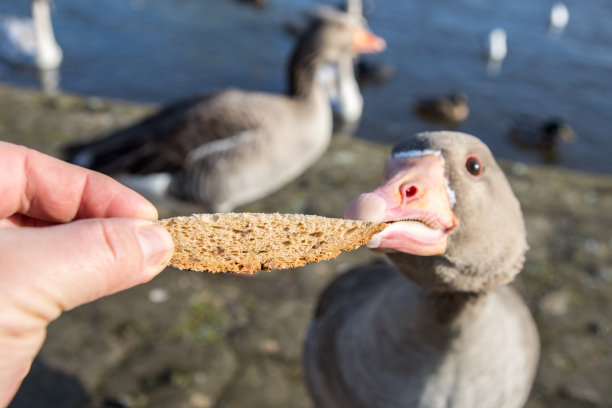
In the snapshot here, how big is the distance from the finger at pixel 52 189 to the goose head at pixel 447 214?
0.85 m

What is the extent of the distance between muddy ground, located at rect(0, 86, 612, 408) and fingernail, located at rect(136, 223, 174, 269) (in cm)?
241

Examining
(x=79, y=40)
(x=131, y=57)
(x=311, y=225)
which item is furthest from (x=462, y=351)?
(x=79, y=40)

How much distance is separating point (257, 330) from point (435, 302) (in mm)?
2226

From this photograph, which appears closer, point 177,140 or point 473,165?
point 473,165

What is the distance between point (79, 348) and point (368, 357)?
248 cm

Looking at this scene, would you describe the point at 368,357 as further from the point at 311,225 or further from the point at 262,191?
the point at 262,191

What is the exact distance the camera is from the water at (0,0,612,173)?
1128 cm

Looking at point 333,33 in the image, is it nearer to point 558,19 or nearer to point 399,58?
point 399,58

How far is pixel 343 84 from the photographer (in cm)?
1017

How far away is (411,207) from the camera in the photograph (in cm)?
154

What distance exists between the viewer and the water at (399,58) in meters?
11.3

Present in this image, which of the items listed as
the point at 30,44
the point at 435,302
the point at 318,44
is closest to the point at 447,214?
the point at 435,302

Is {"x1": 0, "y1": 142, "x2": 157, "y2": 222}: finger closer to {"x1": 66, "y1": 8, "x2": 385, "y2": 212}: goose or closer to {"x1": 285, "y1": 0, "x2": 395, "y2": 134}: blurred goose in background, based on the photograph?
{"x1": 66, "y1": 8, "x2": 385, "y2": 212}: goose

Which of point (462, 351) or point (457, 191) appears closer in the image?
point (457, 191)
